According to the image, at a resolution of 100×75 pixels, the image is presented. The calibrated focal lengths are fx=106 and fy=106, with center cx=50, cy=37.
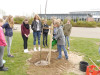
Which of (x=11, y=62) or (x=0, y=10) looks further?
(x=0, y=10)

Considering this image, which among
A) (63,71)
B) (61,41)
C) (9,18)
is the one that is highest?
(9,18)

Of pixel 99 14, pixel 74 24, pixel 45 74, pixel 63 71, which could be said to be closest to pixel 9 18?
pixel 45 74

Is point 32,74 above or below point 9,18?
below

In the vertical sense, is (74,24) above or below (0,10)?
below

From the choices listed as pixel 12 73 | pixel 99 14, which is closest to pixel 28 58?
pixel 12 73

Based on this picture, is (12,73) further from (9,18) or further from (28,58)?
(9,18)

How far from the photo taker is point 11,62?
4.33 meters

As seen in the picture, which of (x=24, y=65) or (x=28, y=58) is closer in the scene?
(x=24, y=65)

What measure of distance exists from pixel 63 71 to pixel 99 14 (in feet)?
147

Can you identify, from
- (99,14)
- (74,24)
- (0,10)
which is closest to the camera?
(74,24)

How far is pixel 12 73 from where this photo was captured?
3.51 meters

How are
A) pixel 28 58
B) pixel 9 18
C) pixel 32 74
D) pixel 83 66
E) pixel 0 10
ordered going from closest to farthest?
pixel 32 74
pixel 83 66
pixel 9 18
pixel 28 58
pixel 0 10

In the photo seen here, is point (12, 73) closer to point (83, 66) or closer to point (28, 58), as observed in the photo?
point (28, 58)

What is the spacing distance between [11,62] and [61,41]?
2242 millimetres
